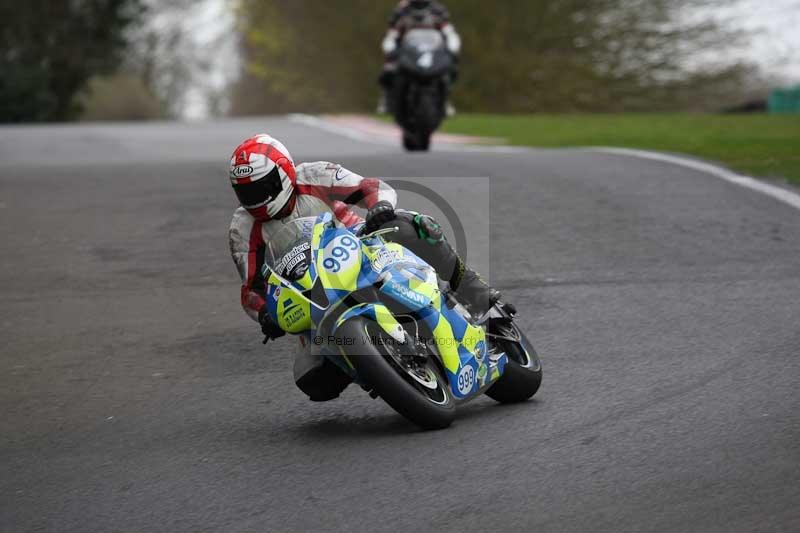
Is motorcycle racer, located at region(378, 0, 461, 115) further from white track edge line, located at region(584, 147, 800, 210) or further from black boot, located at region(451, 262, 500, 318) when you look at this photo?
black boot, located at region(451, 262, 500, 318)

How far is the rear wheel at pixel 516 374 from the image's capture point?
635cm

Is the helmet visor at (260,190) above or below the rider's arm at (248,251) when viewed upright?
above

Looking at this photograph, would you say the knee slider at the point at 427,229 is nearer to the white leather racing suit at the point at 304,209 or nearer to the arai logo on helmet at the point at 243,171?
the white leather racing suit at the point at 304,209

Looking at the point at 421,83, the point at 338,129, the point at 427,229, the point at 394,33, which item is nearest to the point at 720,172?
the point at 421,83

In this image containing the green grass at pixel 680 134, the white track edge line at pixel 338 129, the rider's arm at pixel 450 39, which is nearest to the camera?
the green grass at pixel 680 134

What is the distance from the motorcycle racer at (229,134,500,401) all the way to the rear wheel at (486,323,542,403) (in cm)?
20

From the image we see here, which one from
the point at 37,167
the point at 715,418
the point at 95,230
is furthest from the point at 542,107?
the point at 715,418

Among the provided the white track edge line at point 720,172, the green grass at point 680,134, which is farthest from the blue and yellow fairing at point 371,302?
the green grass at point 680,134

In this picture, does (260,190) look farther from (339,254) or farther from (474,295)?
(474,295)

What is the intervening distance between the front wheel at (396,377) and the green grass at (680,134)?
7467 millimetres

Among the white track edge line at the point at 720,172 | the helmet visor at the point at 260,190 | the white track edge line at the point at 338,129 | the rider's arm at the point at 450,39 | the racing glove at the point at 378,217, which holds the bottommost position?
the white track edge line at the point at 338,129

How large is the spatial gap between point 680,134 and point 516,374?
13.0 metres

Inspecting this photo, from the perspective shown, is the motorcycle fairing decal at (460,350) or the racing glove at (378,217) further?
the racing glove at (378,217)

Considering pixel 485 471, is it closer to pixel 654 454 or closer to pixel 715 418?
pixel 654 454
